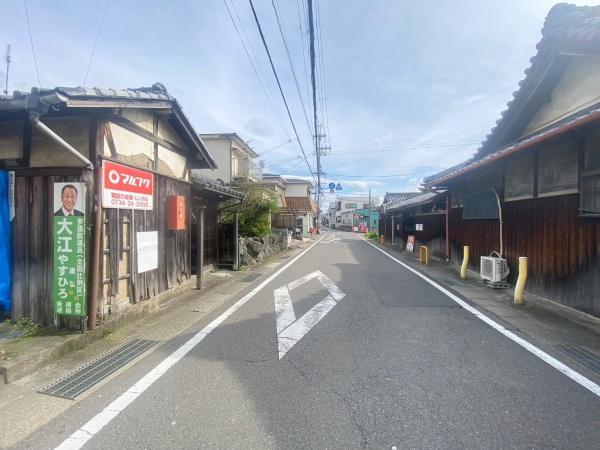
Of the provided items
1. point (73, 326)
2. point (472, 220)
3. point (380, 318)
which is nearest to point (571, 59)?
point (472, 220)

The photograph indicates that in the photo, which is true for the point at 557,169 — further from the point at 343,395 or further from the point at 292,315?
the point at 343,395

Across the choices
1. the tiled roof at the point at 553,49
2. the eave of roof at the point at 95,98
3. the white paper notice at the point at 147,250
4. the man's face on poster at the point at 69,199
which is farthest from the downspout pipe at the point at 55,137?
the tiled roof at the point at 553,49

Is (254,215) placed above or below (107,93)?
below

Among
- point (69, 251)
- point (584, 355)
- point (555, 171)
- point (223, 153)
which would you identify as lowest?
point (584, 355)

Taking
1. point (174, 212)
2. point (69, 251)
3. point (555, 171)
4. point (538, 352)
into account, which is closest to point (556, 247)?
point (555, 171)

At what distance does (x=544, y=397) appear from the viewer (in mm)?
3250

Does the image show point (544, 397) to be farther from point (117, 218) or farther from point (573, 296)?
point (117, 218)

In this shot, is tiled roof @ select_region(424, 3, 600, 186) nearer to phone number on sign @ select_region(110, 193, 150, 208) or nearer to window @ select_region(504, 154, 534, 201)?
window @ select_region(504, 154, 534, 201)

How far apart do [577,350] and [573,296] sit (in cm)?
216

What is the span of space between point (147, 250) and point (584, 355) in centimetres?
739

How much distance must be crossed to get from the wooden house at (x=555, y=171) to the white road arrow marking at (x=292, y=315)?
4.63m

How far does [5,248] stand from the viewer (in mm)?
4895

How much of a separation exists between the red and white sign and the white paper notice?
55 cm

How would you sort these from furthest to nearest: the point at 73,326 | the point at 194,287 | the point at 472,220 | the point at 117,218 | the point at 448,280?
the point at 472,220, the point at 448,280, the point at 194,287, the point at 117,218, the point at 73,326
